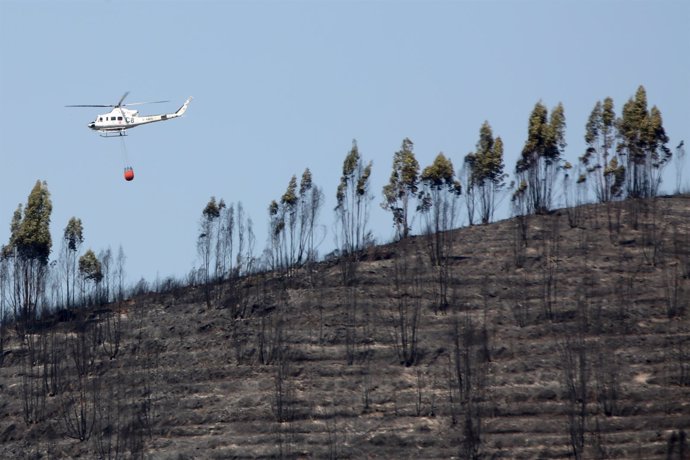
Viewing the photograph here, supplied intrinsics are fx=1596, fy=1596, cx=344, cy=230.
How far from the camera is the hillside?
71.1 meters

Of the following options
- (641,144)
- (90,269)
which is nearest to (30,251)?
(90,269)

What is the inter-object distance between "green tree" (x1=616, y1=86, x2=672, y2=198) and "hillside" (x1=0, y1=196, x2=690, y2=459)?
3548mm

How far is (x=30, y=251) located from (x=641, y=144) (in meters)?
36.2

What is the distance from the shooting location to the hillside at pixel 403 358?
233ft

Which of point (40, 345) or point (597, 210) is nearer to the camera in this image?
point (40, 345)

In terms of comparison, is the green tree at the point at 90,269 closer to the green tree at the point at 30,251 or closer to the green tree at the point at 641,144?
the green tree at the point at 30,251

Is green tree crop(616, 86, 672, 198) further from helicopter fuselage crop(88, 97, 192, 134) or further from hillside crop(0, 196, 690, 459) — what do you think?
helicopter fuselage crop(88, 97, 192, 134)

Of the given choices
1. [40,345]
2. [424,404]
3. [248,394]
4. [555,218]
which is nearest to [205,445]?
[248,394]

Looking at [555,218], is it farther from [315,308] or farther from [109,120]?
[109,120]

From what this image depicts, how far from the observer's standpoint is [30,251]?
89625mm

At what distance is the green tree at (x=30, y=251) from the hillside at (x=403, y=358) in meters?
2.10

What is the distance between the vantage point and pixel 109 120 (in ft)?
276

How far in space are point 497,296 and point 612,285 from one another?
5.91 m

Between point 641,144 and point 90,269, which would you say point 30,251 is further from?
point 641,144
